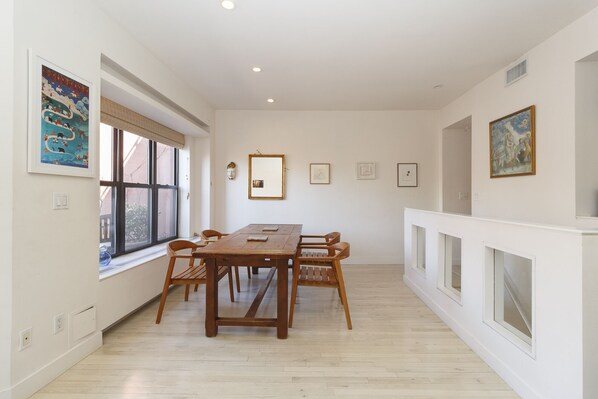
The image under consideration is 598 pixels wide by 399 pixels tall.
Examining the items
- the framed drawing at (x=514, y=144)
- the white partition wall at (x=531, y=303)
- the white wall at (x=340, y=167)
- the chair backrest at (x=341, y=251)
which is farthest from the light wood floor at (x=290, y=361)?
the white wall at (x=340, y=167)

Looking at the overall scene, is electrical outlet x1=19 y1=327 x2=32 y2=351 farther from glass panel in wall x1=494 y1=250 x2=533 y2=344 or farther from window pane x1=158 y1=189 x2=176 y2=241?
glass panel in wall x1=494 y1=250 x2=533 y2=344

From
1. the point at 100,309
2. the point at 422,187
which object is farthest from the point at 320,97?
the point at 100,309

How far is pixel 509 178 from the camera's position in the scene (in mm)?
3377

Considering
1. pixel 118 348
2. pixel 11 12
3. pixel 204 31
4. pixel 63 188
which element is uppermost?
pixel 204 31

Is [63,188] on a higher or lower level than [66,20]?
lower

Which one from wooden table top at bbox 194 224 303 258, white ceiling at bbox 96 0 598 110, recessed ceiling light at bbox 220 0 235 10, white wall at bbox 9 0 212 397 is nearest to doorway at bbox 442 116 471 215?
white ceiling at bbox 96 0 598 110

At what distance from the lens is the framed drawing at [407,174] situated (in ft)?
16.9

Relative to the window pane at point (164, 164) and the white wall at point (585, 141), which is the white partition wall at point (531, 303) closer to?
the white wall at point (585, 141)

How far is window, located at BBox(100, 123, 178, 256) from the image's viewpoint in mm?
3146

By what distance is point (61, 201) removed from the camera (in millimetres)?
1951

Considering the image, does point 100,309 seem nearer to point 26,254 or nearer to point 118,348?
point 118,348

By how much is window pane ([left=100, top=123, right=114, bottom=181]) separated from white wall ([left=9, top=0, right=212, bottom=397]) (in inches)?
36.5

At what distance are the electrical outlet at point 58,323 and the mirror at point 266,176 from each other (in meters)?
3.39

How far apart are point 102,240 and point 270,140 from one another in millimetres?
3055
